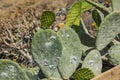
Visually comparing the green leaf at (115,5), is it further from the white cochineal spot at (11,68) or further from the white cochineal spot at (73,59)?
the white cochineal spot at (11,68)

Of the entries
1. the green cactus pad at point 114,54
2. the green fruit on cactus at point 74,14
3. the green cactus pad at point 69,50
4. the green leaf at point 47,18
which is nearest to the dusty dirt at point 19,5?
the green fruit on cactus at point 74,14

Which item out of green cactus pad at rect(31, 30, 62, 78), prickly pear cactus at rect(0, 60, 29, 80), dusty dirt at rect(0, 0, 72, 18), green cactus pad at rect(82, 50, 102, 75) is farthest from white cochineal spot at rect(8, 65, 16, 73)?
dusty dirt at rect(0, 0, 72, 18)

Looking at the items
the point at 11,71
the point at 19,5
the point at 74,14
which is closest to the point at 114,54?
the point at 74,14

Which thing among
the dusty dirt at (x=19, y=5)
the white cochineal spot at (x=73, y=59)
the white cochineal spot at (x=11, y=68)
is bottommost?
the dusty dirt at (x=19, y=5)

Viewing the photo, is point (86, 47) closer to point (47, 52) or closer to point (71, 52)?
point (71, 52)

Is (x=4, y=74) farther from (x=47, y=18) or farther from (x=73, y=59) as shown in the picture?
(x=47, y=18)

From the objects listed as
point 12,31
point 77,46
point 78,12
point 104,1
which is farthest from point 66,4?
point 77,46

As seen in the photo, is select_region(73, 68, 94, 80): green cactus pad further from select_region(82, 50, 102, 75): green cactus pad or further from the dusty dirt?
the dusty dirt
